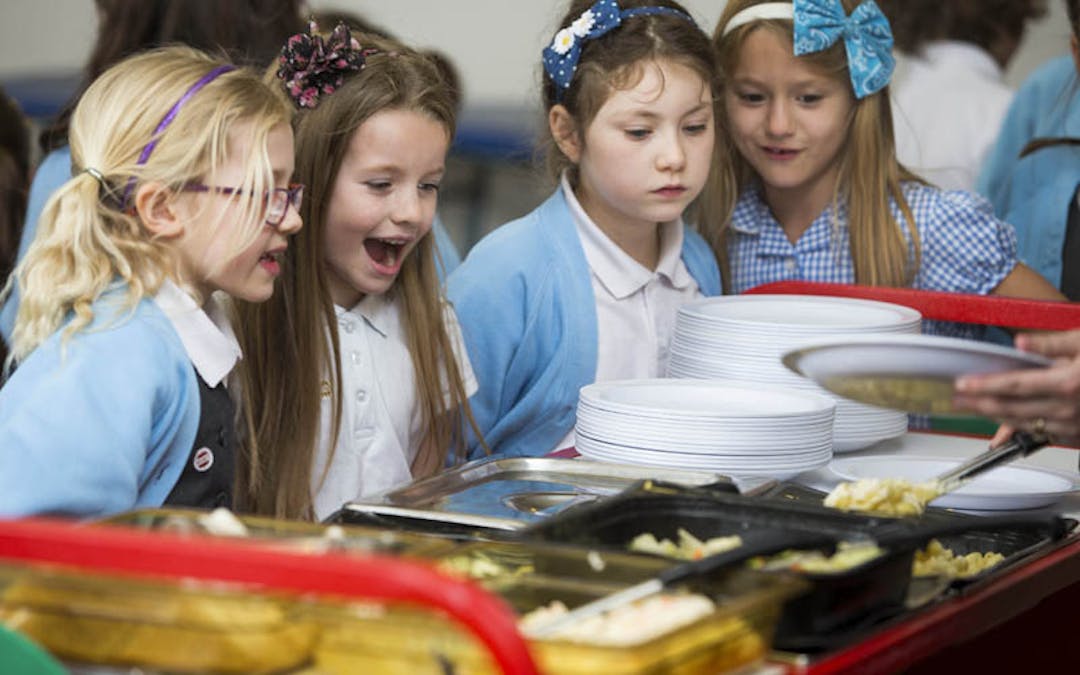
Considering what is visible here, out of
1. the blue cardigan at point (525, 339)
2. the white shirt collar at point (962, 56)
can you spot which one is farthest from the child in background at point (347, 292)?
the white shirt collar at point (962, 56)

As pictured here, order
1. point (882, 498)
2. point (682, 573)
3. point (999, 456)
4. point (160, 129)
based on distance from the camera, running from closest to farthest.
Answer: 1. point (682, 573)
2. point (882, 498)
3. point (999, 456)
4. point (160, 129)

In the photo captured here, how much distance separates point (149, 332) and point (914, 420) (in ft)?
6.85

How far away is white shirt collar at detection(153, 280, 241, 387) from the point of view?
7.98ft

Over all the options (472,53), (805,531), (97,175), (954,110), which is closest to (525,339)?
(97,175)

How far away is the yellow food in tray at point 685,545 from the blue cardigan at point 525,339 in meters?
1.38

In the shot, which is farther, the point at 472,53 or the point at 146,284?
the point at 472,53

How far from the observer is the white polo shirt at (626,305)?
3.46 meters

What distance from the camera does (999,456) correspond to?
7.56 feet

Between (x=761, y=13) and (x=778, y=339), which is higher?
(x=761, y=13)

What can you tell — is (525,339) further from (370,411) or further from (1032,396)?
(1032,396)

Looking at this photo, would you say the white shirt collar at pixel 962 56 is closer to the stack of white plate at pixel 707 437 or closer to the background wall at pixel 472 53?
the background wall at pixel 472 53

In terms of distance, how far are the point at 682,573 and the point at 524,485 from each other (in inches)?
32.2

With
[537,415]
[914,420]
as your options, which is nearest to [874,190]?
[914,420]

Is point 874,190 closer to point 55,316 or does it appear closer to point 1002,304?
point 1002,304
